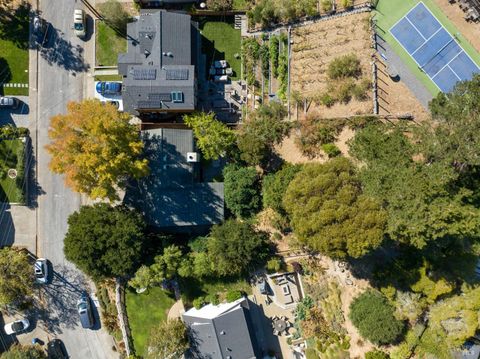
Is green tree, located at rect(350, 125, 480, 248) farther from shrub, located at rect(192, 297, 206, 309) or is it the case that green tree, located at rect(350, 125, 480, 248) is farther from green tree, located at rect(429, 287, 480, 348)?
shrub, located at rect(192, 297, 206, 309)

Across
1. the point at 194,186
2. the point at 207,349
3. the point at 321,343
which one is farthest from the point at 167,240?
the point at 321,343

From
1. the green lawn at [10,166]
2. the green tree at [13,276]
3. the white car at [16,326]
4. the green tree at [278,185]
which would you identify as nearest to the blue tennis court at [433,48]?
the green tree at [278,185]

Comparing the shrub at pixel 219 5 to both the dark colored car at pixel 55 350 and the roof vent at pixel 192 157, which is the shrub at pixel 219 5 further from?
the dark colored car at pixel 55 350

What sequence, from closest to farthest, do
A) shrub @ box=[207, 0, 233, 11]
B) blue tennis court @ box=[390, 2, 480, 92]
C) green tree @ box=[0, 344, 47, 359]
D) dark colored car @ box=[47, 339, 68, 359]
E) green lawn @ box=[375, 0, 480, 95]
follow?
blue tennis court @ box=[390, 2, 480, 92], green lawn @ box=[375, 0, 480, 95], green tree @ box=[0, 344, 47, 359], shrub @ box=[207, 0, 233, 11], dark colored car @ box=[47, 339, 68, 359]

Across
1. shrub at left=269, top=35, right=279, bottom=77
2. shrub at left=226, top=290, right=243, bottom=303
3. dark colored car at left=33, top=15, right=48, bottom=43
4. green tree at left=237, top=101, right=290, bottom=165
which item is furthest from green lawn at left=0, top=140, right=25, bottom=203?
shrub at left=269, top=35, right=279, bottom=77

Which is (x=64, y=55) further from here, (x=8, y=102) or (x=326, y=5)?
(x=326, y=5)

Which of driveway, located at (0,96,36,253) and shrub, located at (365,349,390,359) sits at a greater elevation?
driveway, located at (0,96,36,253)

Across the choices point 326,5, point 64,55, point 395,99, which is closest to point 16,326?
point 64,55
